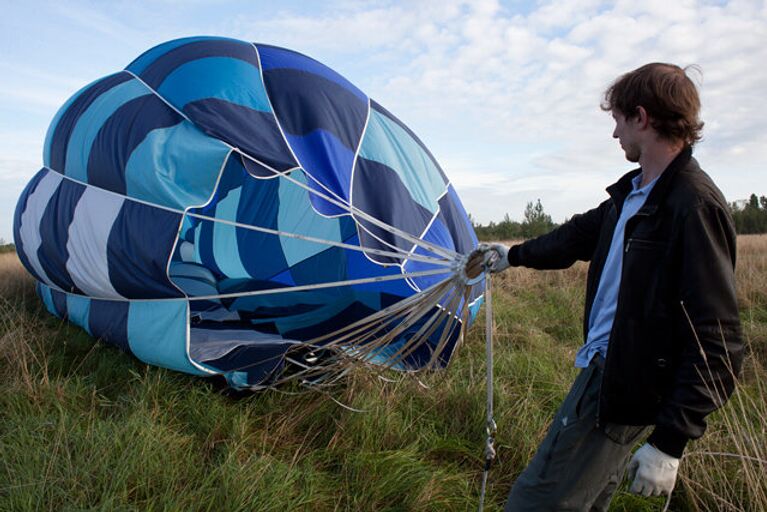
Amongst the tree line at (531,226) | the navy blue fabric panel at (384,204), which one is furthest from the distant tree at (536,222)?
the navy blue fabric panel at (384,204)

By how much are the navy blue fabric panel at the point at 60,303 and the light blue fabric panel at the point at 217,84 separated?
1571 millimetres

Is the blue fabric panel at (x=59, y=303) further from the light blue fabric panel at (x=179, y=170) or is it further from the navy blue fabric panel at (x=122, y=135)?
the light blue fabric panel at (x=179, y=170)

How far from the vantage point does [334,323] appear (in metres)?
4.00

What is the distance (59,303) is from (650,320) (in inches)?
147

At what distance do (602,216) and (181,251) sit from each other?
13.3 ft

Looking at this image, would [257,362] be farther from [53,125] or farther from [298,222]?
[53,125]

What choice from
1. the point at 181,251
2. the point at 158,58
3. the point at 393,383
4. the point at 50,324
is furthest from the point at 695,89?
the point at 181,251

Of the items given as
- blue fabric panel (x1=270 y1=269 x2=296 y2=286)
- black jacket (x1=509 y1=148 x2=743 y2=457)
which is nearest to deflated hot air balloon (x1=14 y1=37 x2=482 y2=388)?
blue fabric panel (x1=270 y1=269 x2=296 y2=286)

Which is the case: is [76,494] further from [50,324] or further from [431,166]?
[431,166]

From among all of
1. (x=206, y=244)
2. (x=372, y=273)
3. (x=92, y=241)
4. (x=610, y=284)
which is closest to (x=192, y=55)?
(x=92, y=241)

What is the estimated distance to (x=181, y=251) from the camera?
5.07 metres

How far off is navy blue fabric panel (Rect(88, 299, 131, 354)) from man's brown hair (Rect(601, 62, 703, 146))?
2605 mm

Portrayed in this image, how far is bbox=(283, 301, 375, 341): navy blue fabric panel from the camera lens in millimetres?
3904

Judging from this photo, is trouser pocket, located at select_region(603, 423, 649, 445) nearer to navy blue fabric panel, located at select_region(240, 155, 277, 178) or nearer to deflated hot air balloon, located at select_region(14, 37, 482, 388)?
deflated hot air balloon, located at select_region(14, 37, 482, 388)
